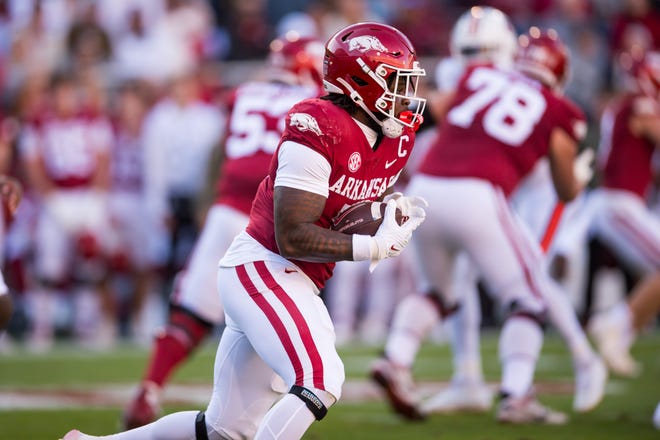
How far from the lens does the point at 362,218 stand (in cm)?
396

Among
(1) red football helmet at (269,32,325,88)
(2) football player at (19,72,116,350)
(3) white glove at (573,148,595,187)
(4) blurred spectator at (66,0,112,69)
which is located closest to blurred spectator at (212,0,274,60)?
(4) blurred spectator at (66,0,112,69)

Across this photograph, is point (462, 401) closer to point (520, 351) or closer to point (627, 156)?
point (520, 351)

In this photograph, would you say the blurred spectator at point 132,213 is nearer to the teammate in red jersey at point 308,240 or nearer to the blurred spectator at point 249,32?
the blurred spectator at point 249,32

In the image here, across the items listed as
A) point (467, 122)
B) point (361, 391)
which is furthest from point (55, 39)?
point (467, 122)

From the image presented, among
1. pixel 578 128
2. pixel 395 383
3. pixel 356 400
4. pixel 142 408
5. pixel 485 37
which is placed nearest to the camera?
pixel 142 408

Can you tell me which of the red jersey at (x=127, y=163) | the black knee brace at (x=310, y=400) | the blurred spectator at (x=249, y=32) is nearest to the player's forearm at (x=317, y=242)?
the black knee brace at (x=310, y=400)

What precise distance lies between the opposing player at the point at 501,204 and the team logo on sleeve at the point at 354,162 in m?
1.90

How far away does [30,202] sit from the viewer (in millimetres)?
11133

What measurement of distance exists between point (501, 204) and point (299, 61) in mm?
1279

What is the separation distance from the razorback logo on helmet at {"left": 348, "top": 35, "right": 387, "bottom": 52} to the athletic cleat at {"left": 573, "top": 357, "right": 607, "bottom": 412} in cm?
276

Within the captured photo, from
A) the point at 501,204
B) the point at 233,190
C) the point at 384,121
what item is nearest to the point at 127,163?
the point at 233,190

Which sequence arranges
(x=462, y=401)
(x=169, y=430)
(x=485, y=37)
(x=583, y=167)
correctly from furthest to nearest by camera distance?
(x=485, y=37) → (x=462, y=401) → (x=583, y=167) → (x=169, y=430)

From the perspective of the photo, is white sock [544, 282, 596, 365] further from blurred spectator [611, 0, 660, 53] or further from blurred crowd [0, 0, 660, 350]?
blurred spectator [611, 0, 660, 53]

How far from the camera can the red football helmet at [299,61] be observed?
20.3 feet
